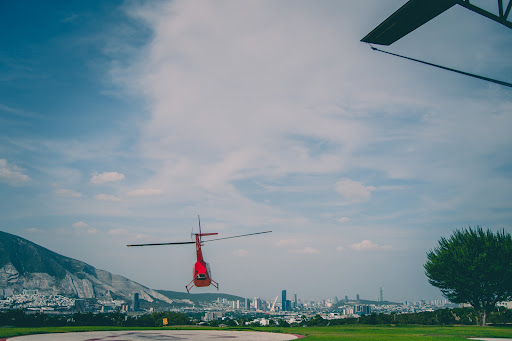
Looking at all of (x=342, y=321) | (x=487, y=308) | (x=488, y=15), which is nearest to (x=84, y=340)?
(x=488, y=15)

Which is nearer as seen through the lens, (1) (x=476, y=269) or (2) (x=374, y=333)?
(2) (x=374, y=333)

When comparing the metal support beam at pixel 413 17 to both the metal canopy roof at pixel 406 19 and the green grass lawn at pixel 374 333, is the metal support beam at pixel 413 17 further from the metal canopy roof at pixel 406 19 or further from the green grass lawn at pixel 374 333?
the green grass lawn at pixel 374 333

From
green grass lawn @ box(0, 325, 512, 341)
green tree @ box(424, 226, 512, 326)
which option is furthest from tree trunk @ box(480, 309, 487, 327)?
green grass lawn @ box(0, 325, 512, 341)

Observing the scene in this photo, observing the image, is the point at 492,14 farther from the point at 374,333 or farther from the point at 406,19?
the point at 374,333

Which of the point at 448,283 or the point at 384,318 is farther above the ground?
the point at 448,283

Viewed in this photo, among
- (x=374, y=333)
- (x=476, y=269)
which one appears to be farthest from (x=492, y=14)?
(x=476, y=269)

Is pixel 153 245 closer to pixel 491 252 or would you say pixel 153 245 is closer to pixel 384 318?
pixel 384 318
